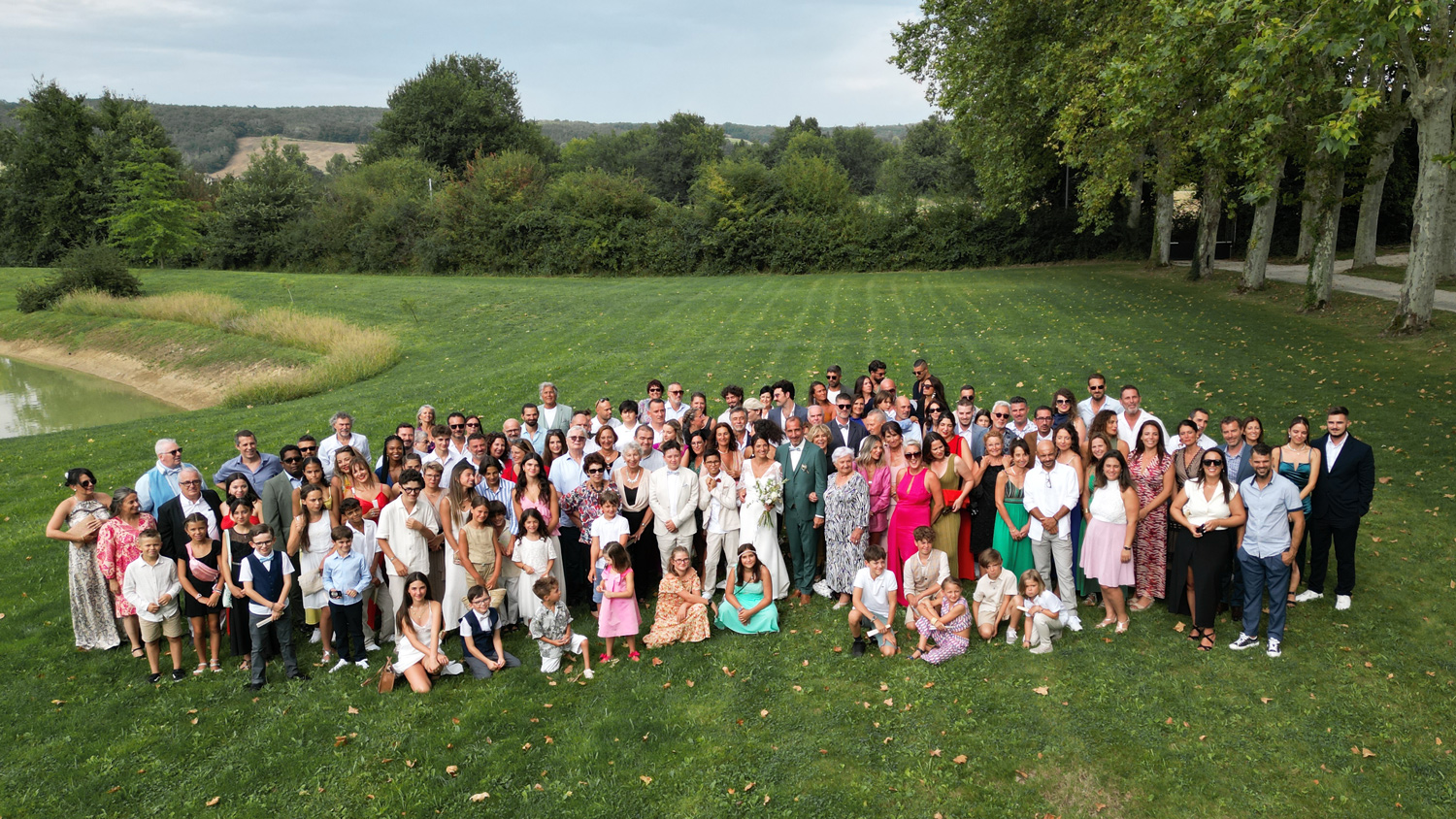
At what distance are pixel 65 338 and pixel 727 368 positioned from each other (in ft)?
88.0

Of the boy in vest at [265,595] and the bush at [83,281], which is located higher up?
the bush at [83,281]

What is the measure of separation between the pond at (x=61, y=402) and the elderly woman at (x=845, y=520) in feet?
65.6

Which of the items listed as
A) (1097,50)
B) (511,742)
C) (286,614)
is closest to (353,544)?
(286,614)

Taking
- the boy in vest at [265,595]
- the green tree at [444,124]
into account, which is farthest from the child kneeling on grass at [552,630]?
the green tree at [444,124]

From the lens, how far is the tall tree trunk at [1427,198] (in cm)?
1583

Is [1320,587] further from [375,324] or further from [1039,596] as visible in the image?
[375,324]

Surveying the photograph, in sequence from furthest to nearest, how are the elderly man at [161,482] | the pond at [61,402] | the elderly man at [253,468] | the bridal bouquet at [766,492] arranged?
the pond at [61,402] → the bridal bouquet at [766,492] → the elderly man at [253,468] → the elderly man at [161,482]

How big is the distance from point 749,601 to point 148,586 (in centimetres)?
551

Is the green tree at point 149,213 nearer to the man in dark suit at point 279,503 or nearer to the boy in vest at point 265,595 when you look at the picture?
the man in dark suit at point 279,503

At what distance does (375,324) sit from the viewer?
29.3 metres

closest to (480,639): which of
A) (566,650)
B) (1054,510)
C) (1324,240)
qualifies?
(566,650)

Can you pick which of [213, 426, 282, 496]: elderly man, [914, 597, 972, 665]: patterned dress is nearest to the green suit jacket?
[914, 597, 972, 665]: patterned dress

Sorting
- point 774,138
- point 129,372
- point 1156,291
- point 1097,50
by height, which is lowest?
point 129,372

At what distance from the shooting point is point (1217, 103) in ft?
51.8
